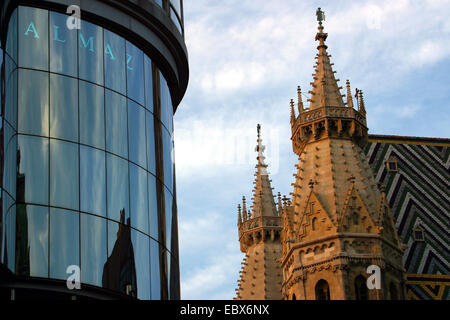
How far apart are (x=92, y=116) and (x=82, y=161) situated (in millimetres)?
1813

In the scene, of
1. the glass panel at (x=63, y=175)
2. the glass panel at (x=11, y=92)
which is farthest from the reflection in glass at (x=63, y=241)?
the glass panel at (x=11, y=92)

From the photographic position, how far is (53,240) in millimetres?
36094

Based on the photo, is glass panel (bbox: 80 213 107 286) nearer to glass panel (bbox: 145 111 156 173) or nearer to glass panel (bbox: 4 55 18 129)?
glass panel (bbox: 4 55 18 129)

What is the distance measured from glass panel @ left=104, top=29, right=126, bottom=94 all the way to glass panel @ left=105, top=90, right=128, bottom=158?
39 cm

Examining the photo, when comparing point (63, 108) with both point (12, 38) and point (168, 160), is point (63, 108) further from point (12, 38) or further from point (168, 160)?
point (168, 160)

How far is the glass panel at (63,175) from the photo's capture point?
3675 cm

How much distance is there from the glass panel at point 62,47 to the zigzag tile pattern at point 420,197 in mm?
30242

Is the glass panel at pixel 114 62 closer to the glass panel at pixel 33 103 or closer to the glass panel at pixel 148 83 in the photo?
the glass panel at pixel 148 83

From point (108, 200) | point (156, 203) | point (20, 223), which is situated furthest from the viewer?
point (156, 203)

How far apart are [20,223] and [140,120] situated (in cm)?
734

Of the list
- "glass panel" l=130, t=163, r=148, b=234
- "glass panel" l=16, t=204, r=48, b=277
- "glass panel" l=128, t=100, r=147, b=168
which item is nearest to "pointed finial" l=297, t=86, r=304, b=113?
"glass panel" l=128, t=100, r=147, b=168

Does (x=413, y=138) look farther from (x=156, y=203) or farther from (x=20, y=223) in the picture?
(x=20, y=223)
